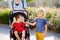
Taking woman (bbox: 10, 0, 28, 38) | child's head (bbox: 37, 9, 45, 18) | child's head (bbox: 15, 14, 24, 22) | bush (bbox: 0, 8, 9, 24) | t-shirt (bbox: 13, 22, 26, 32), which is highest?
woman (bbox: 10, 0, 28, 38)

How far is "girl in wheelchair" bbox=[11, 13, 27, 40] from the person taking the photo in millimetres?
→ 3420

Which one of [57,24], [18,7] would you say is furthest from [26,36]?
[57,24]

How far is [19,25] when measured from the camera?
11.3 ft

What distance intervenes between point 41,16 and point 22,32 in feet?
1.50

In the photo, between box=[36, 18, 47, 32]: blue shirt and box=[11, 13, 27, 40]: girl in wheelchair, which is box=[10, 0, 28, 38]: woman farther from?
box=[36, 18, 47, 32]: blue shirt

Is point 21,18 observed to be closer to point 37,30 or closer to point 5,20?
point 37,30

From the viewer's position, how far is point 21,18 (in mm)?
3432

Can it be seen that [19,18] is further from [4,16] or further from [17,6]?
[4,16]

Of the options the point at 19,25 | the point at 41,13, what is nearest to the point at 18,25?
the point at 19,25

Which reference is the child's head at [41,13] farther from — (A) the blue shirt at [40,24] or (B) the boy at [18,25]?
(B) the boy at [18,25]

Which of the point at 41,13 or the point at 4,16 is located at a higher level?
the point at 41,13

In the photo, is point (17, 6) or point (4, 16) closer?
point (17, 6)

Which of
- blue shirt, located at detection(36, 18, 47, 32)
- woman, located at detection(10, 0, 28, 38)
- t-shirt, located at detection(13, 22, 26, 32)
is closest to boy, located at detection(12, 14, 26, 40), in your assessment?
t-shirt, located at detection(13, 22, 26, 32)

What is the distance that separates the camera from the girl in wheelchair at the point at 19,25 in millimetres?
3420
